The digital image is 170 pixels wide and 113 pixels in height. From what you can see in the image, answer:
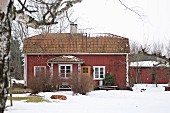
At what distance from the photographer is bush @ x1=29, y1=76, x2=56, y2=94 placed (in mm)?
21269

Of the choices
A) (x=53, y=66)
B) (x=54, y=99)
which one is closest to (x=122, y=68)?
(x=53, y=66)

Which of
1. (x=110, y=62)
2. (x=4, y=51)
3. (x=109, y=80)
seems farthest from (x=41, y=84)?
(x=4, y=51)

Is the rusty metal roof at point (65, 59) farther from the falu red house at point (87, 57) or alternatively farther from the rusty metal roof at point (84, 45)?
the rusty metal roof at point (84, 45)

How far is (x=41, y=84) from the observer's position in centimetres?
2153

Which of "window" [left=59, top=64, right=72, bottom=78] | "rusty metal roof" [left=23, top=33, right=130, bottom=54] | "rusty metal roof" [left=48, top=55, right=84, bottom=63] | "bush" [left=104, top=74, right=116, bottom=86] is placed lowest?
"bush" [left=104, top=74, right=116, bottom=86]

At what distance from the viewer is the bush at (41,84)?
21.3 metres

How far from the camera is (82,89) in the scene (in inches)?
796

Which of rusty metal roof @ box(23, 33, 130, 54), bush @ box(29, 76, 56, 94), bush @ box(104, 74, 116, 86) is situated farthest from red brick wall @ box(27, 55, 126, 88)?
bush @ box(29, 76, 56, 94)

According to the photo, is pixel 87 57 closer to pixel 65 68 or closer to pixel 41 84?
pixel 65 68

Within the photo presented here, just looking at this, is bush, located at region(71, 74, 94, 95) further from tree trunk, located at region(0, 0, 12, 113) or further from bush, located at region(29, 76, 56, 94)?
tree trunk, located at region(0, 0, 12, 113)

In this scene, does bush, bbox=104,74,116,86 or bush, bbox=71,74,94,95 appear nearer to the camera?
bush, bbox=71,74,94,95

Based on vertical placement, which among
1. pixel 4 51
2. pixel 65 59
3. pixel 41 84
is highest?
pixel 4 51

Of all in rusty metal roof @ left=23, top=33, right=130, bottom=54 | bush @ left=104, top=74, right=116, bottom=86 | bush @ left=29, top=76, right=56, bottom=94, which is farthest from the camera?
rusty metal roof @ left=23, top=33, right=130, bottom=54

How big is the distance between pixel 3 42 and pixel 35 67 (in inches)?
964
